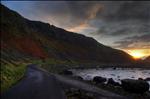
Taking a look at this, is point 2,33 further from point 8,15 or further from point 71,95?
point 71,95

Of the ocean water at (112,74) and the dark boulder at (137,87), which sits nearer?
the dark boulder at (137,87)

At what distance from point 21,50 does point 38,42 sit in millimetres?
38330

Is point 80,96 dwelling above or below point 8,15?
below

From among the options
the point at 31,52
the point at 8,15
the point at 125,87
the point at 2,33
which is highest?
the point at 8,15

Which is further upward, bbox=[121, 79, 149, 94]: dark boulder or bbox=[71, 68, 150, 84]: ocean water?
bbox=[71, 68, 150, 84]: ocean water

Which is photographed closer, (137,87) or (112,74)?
(137,87)

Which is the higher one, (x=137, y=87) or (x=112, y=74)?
(x=112, y=74)

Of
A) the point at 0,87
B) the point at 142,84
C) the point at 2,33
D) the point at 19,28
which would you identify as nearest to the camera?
the point at 0,87

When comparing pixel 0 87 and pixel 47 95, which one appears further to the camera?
pixel 0 87

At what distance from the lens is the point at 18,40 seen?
14562 centimetres

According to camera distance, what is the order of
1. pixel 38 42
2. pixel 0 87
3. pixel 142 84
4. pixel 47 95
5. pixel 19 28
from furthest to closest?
pixel 38 42 → pixel 19 28 → pixel 142 84 → pixel 0 87 → pixel 47 95

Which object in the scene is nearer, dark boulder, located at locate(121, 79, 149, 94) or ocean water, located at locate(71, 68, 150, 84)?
dark boulder, located at locate(121, 79, 149, 94)


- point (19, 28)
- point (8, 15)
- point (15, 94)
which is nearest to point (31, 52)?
point (19, 28)

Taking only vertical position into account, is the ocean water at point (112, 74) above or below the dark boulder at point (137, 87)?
above
